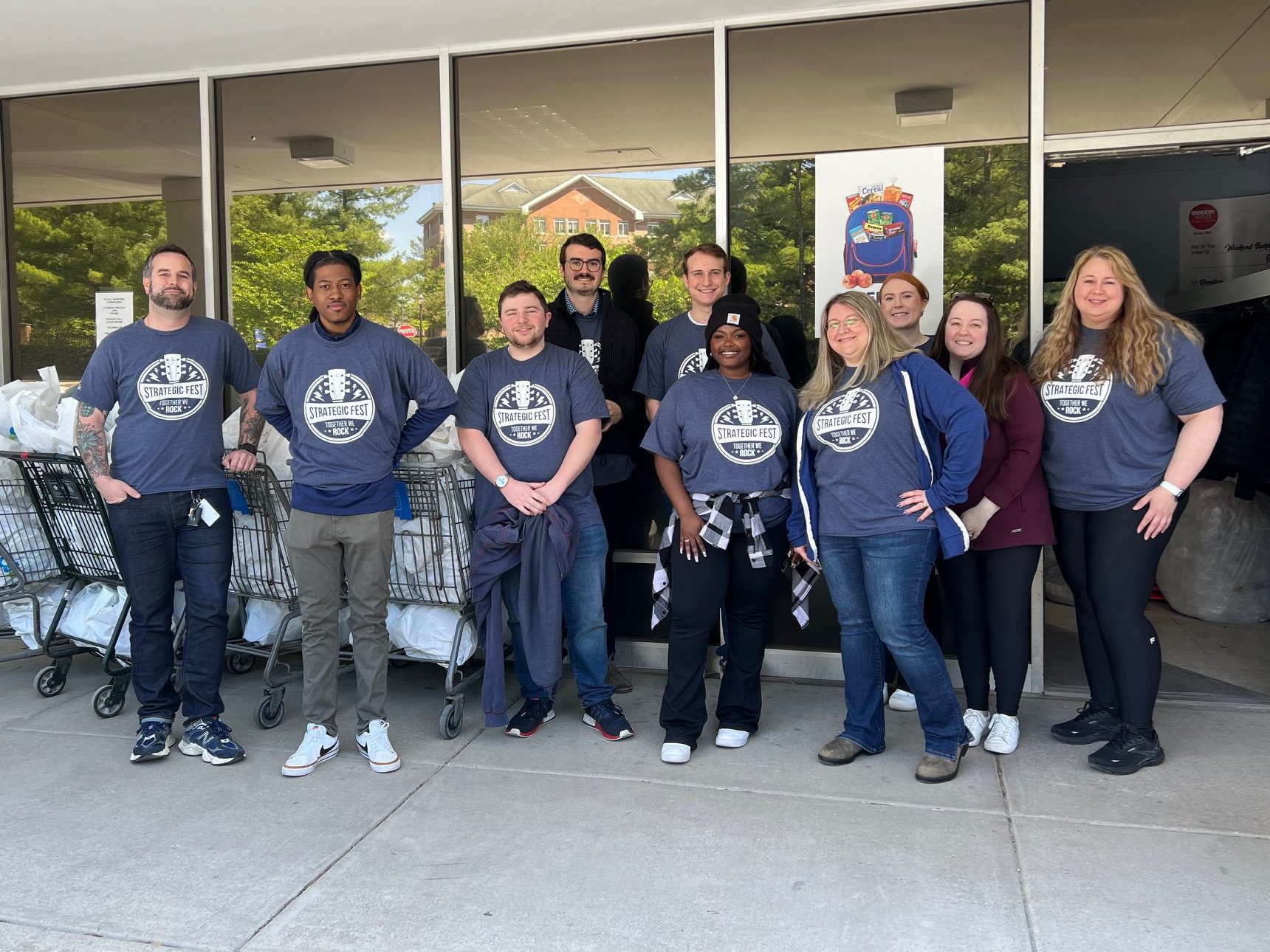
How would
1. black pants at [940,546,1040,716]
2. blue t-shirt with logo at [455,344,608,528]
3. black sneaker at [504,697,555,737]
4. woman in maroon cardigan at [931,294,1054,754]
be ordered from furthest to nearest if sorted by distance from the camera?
black sneaker at [504,697,555,737] → blue t-shirt with logo at [455,344,608,528] → black pants at [940,546,1040,716] → woman in maroon cardigan at [931,294,1054,754]

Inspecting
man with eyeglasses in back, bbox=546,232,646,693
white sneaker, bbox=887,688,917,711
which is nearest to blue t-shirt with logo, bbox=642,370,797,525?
man with eyeglasses in back, bbox=546,232,646,693

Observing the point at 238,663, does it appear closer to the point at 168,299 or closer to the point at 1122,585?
the point at 168,299

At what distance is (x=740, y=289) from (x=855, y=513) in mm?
1657

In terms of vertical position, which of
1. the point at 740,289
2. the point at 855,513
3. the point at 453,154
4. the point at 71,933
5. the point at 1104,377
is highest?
the point at 453,154

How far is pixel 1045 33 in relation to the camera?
4.84 m

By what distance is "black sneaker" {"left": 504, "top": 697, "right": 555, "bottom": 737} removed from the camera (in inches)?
171

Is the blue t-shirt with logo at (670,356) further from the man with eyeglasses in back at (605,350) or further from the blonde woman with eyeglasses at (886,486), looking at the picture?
the blonde woman with eyeglasses at (886,486)

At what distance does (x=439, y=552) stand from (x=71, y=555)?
1901 mm

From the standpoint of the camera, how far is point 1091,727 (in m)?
4.20

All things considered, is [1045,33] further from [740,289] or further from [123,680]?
[123,680]

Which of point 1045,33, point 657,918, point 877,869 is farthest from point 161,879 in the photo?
point 1045,33

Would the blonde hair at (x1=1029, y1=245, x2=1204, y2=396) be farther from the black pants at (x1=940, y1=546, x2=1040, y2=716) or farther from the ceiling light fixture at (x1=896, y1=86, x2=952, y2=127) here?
the ceiling light fixture at (x1=896, y1=86, x2=952, y2=127)

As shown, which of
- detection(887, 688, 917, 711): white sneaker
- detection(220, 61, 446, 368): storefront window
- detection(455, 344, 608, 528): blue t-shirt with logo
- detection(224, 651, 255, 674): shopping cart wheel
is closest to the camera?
detection(455, 344, 608, 528): blue t-shirt with logo

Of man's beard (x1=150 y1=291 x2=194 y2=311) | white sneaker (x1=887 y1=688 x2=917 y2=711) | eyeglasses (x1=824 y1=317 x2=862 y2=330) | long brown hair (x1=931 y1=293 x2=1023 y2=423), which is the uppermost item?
man's beard (x1=150 y1=291 x2=194 y2=311)
